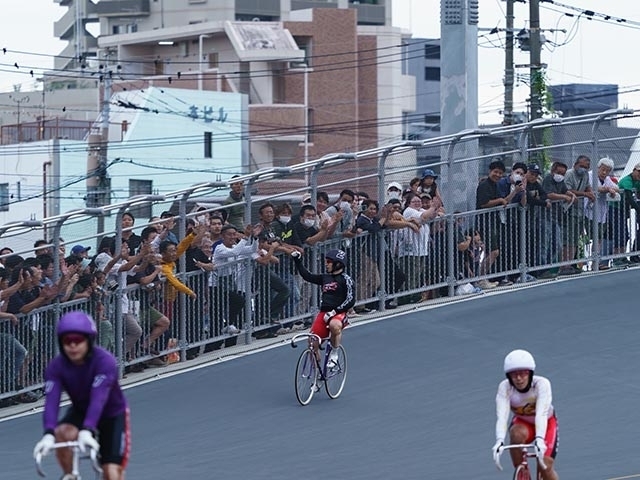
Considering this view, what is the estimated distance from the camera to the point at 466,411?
15492 mm

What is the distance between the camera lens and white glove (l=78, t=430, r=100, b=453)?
8523 millimetres

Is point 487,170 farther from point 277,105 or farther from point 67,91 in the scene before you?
point 67,91

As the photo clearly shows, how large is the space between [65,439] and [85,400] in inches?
14.0

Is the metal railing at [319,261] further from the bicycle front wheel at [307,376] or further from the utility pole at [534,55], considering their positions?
the utility pole at [534,55]

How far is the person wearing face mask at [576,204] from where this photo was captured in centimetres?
2141

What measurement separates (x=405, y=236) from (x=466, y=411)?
4.90 meters

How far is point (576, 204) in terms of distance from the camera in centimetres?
2153

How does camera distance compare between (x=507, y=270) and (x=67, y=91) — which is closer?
(x=507, y=270)

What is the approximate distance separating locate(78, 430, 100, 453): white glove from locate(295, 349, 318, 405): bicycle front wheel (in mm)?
7518

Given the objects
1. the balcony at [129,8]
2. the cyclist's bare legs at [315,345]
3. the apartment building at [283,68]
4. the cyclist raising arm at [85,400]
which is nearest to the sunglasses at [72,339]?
the cyclist raising arm at [85,400]

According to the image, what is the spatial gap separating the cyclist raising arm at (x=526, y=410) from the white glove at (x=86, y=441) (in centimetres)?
290

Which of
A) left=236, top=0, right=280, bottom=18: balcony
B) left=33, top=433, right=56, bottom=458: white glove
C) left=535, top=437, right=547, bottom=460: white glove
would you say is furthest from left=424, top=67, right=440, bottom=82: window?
left=33, top=433, right=56, bottom=458: white glove

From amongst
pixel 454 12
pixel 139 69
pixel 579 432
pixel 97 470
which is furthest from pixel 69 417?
pixel 139 69

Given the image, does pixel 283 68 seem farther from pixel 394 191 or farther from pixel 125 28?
pixel 394 191
